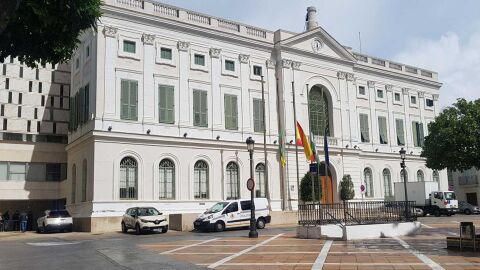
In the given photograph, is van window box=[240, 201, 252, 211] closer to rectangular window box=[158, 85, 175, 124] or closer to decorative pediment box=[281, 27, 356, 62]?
rectangular window box=[158, 85, 175, 124]

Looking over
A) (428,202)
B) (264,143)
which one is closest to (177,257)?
(264,143)

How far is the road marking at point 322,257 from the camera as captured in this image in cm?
1216

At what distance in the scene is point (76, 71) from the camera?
119 ft

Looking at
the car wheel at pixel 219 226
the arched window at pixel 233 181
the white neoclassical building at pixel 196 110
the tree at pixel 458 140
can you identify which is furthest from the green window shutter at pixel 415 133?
the car wheel at pixel 219 226

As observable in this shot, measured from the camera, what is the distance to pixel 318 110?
4153 centimetres

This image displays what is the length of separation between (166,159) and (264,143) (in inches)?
288

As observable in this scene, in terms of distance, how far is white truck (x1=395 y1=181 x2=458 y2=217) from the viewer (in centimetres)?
4147

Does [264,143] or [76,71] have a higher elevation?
[76,71]

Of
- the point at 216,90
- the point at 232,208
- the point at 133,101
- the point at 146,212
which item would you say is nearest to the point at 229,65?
the point at 216,90

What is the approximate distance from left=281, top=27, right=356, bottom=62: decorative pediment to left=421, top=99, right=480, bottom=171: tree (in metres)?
19.7

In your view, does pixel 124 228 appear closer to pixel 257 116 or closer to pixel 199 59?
pixel 199 59

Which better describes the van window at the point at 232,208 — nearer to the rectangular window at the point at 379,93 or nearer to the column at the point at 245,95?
the column at the point at 245,95

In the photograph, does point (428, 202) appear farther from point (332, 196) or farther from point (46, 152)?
point (46, 152)

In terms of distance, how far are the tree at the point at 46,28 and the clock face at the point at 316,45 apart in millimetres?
30875
